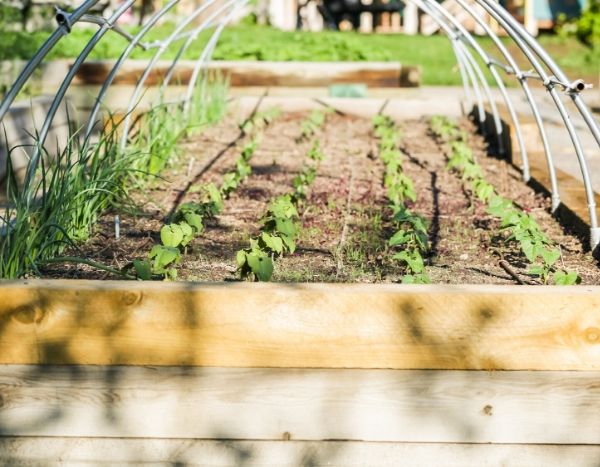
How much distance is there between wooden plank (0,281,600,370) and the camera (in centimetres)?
224

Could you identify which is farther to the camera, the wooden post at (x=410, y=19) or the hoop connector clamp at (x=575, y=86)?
the wooden post at (x=410, y=19)

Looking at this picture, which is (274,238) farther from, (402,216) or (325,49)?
(325,49)

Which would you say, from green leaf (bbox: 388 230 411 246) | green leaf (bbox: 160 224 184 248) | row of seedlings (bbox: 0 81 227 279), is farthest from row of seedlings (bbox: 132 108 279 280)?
green leaf (bbox: 388 230 411 246)

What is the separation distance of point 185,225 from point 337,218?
1114 millimetres

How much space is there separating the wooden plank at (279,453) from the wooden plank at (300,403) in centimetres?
2

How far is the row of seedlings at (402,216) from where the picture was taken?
3047 mm

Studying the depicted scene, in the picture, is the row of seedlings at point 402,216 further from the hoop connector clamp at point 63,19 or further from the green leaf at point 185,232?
the hoop connector clamp at point 63,19

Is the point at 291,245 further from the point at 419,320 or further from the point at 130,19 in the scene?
the point at 130,19

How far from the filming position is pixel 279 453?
89.7 inches

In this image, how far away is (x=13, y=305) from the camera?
2242 millimetres

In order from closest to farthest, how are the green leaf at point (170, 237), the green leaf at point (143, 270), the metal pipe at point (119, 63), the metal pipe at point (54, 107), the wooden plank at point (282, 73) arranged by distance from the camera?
1. the green leaf at point (143, 270)
2. the metal pipe at point (54, 107)
3. the green leaf at point (170, 237)
4. the metal pipe at point (119, 63)
5. the wooden plank at point (282, 73)

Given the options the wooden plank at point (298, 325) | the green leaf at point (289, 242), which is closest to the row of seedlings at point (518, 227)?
the wooden plank at point (298, 325)

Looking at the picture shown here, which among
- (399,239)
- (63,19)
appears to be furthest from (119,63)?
(399,239)

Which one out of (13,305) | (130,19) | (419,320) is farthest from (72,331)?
(130,19)
